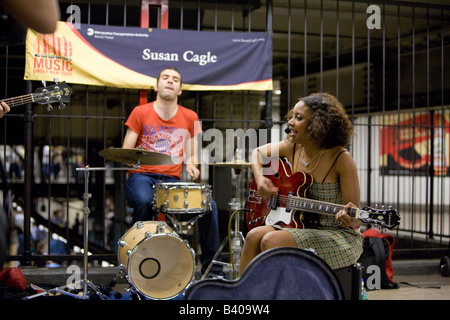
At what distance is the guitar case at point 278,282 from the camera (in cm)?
182

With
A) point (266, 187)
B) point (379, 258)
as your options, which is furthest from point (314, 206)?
point (379, 258)

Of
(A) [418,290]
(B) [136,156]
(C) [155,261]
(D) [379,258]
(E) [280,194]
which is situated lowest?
→ (A) [418,290]

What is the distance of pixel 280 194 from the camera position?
300 centimetres

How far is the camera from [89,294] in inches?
153

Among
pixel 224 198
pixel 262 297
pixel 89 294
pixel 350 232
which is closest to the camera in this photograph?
pixel 262 297

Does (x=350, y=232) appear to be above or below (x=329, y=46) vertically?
below

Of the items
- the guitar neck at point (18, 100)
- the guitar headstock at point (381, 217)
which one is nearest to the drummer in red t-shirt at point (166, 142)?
the guitar neck at point (18, 100)

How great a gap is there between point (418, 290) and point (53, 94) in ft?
13.2

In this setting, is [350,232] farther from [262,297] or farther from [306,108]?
[262,297]

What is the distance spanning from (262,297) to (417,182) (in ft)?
41.0

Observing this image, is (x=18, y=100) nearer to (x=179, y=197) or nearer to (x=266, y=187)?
(x=179, y=197)

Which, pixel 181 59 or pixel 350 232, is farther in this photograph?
pixel 181 59

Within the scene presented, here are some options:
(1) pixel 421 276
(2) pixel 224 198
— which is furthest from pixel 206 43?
(2) pixel 224 198

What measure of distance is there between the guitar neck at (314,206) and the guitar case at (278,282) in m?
0.94
